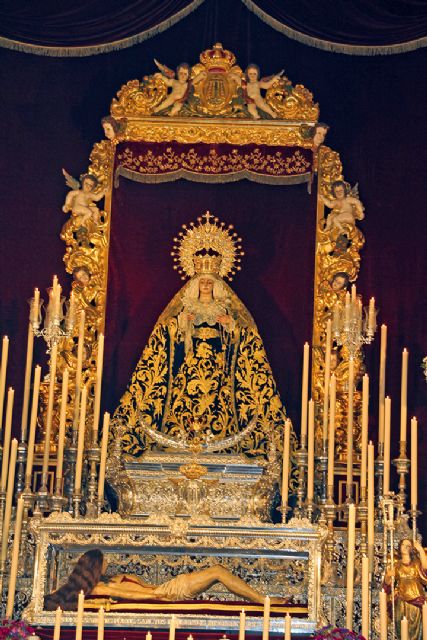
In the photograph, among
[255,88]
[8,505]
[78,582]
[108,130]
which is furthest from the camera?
[255,88]

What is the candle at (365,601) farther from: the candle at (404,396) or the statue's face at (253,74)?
the statue's face at (253,74)

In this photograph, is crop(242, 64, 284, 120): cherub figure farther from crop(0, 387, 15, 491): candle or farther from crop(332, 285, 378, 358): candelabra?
crop(0, 387, 15, 491): candle

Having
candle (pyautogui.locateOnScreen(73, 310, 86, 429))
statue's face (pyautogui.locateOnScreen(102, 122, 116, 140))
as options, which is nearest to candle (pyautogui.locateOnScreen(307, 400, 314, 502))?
candle (pyautogui.locateOnScreen(73, 310, 86, 429))

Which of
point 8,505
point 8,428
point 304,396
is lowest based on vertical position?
point 8,505

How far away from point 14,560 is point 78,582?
0.40 m

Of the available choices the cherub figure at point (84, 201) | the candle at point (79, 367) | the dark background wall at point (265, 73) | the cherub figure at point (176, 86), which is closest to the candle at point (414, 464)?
the dark background wall at point (265, 73)

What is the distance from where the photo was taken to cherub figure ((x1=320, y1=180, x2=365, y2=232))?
10.3 meters

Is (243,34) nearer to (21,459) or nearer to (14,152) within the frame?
(14,152)

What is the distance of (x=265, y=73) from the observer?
10.7 meters

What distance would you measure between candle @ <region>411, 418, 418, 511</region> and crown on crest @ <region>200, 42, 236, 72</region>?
3.04m

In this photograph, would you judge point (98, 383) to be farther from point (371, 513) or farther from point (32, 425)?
point (371, 513)

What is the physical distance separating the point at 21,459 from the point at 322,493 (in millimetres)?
1975

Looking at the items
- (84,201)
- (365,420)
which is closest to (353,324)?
(365,420)

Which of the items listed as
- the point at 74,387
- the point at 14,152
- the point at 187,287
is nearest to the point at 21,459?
the point at 74,387
